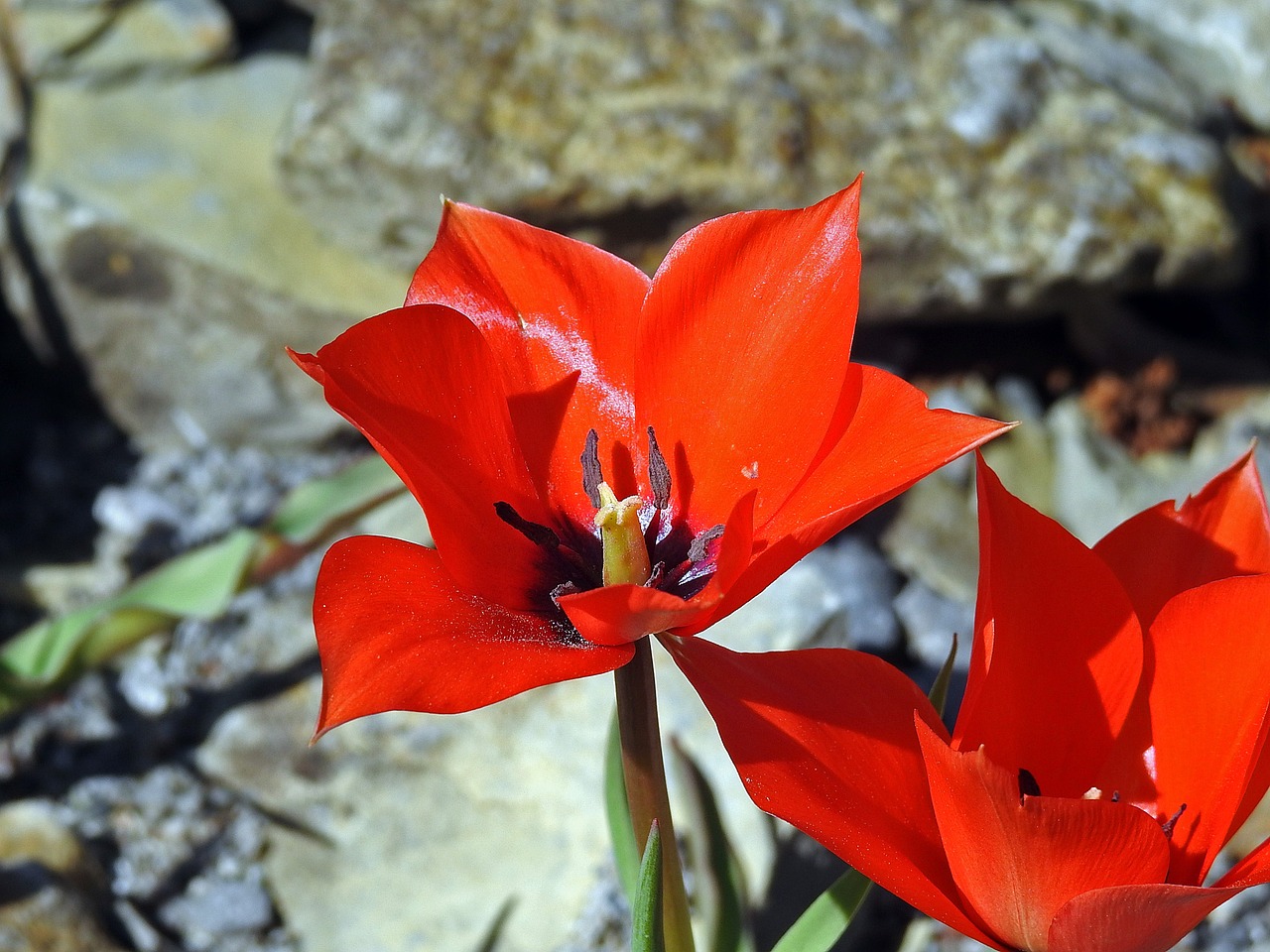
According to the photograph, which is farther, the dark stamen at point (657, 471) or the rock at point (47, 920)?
the rock at point (47, 920)

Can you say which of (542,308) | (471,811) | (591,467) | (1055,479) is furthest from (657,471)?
(1055,479)

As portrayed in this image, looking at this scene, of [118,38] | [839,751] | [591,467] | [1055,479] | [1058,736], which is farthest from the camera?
[118,38]

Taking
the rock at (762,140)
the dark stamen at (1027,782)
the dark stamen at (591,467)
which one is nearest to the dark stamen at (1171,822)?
the dark stamen at (1027,782)

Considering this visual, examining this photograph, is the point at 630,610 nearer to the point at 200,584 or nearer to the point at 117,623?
the point at 200,584

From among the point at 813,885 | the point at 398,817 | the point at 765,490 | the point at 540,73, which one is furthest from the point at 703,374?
the point at 540,73

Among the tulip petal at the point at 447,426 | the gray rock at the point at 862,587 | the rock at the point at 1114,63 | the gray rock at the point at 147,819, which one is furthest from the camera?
the rock at the point at 1114,63

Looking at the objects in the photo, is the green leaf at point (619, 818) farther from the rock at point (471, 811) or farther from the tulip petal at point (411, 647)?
the rock at point (471, 811)
